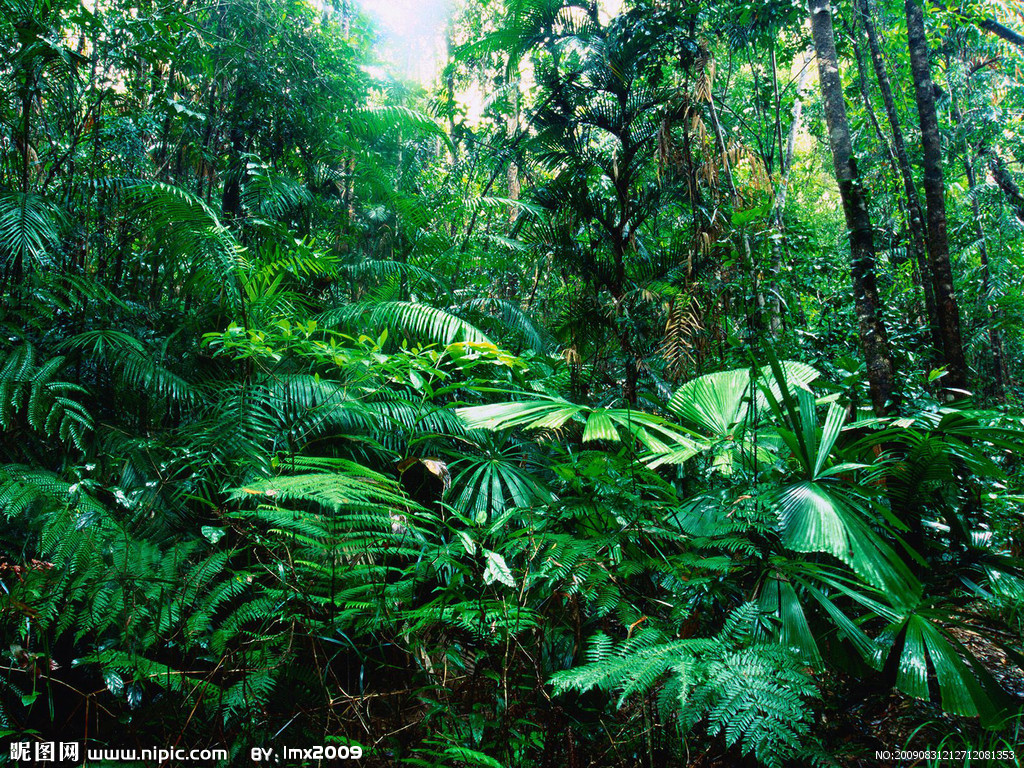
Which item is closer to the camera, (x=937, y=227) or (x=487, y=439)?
(x=487, y=439)

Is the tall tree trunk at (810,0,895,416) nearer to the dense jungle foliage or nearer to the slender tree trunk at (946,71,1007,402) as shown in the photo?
the dense jungle foliage

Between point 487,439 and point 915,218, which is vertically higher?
point 915,218

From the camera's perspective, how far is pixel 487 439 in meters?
3.65

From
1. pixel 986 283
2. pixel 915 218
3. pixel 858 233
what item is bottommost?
pixel 858 233

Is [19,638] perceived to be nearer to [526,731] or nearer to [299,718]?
[299,718]

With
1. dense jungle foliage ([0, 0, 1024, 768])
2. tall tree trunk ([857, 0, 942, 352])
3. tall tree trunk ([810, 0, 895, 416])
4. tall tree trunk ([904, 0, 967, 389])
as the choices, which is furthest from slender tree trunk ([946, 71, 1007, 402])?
tall tree trunk ([810, 0, 895, 416])

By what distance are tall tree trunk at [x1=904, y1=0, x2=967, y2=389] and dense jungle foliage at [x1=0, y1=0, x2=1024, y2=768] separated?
1.1 inches

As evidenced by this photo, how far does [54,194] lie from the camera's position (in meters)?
3.76

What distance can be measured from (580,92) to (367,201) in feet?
10.6

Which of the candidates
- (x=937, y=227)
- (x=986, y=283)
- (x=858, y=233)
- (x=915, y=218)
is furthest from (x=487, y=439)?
(x=986, y=283)

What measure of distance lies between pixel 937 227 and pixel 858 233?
127 centimetres

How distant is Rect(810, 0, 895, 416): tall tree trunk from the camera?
335 centimetres

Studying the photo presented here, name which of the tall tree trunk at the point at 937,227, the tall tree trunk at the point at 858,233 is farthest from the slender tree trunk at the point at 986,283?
the tall tree trunk at the point at 858,233

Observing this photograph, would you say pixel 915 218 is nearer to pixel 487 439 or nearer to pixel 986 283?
pixel 986 283
